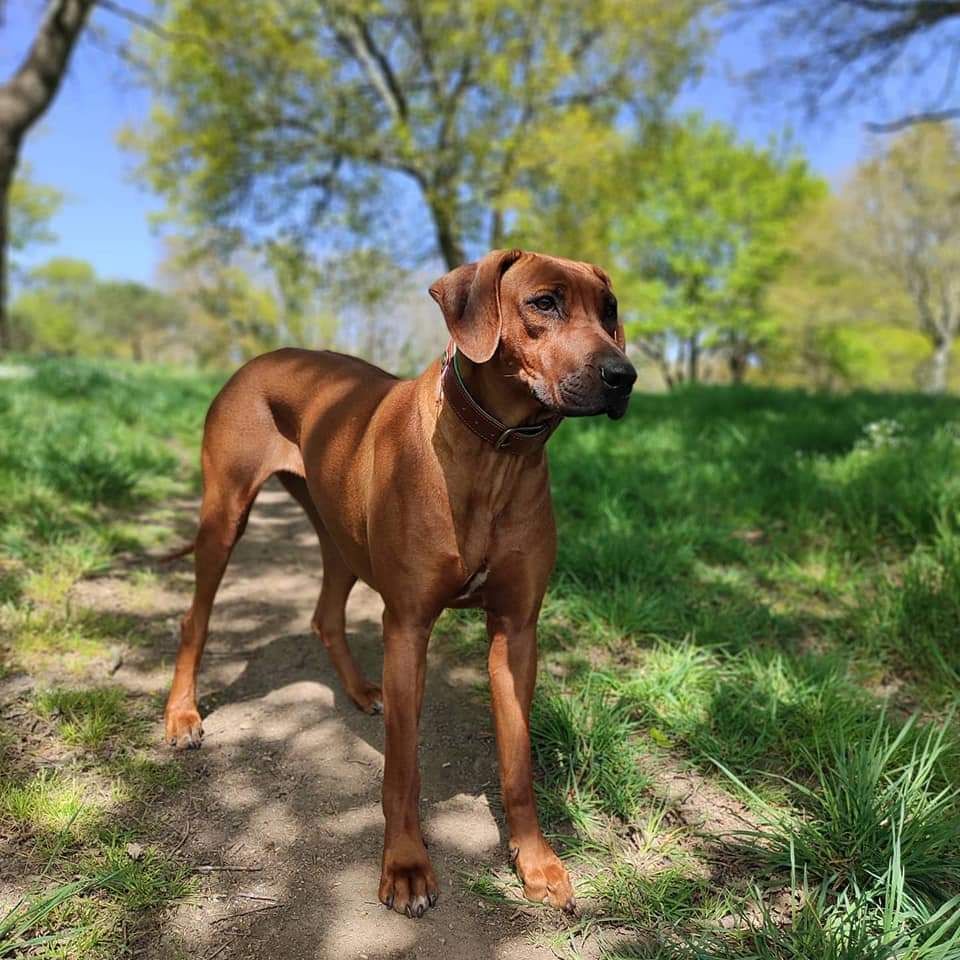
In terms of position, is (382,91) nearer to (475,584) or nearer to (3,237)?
(3,237)

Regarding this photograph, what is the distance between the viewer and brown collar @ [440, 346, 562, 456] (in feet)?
6.64

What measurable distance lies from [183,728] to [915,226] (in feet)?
99.9

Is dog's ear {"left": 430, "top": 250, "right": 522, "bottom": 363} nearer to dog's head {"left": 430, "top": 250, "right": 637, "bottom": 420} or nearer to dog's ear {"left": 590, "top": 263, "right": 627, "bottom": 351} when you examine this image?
dog's head {"left": 430, "top": 250, "right": 637, "bottom": 420}

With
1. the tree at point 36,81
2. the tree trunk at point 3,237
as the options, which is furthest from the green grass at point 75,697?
the tree at point 36,81

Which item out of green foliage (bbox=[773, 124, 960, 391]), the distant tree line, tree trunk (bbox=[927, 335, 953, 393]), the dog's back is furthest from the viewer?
tree trunk (bbox=[927, 335, 953, 393])

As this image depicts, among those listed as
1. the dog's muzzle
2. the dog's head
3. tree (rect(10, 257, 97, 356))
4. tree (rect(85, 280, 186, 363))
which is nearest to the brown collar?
the dog's head

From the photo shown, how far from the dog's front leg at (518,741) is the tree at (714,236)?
93.7 ft

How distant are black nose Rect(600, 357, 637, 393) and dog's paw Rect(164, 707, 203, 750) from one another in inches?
76.9

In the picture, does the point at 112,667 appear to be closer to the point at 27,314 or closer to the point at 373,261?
the point at 373,261

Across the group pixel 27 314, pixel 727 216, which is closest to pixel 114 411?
pixel 727 216

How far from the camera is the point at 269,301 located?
76.0ft

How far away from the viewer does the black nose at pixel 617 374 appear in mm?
1780

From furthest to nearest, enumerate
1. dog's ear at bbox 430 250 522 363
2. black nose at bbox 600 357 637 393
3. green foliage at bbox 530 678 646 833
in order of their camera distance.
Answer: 1. green foliage at bbox 530 678 646 833
2. dog's ear at bbox 430 250 522 363
3. black nose at bbox 600 357 637 393

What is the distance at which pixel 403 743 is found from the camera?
208cm
